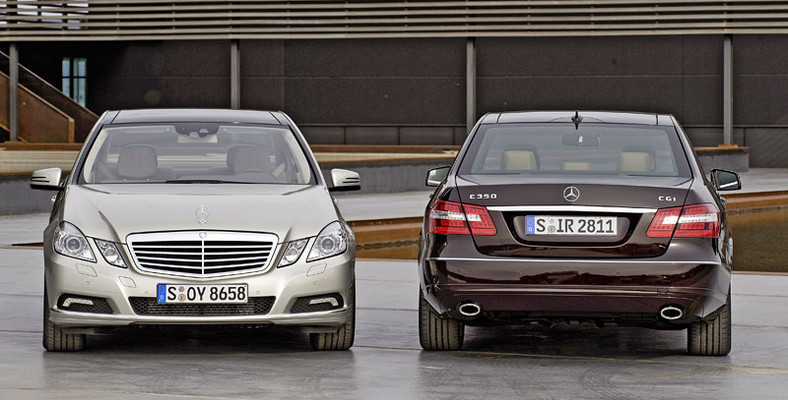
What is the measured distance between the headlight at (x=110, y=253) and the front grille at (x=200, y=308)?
0.21 meters

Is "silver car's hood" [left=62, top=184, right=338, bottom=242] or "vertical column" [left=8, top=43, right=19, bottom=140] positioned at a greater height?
"vertical column" [left=8, top=43, right=19, bottom=140]

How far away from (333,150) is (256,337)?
84.6 ft

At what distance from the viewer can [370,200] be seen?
78.2 feet

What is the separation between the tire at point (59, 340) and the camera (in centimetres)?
852

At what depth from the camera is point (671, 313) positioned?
7906 millimetres

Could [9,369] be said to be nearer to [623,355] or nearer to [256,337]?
[256,337]

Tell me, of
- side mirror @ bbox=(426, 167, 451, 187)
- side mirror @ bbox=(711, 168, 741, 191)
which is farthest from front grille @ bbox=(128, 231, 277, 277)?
side mirror @ bbox=(711, 168, 741, 191)

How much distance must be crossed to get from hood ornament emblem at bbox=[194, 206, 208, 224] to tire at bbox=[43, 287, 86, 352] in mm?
1023

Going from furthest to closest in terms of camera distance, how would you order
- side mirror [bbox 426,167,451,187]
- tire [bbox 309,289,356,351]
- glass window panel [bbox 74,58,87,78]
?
glass window panel [bbox 74,58,87,78]
side mirror [bbox 426,167,451,187]
tire [bbox 309,289,356,351]

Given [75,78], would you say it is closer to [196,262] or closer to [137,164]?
[137,164]

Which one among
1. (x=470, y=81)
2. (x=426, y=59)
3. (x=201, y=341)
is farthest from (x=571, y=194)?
(x=426, y=59)

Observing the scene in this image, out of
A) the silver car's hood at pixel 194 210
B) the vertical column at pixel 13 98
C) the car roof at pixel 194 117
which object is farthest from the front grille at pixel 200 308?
the vertical column at pixel 13 98

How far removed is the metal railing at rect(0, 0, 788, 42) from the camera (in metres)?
36.2

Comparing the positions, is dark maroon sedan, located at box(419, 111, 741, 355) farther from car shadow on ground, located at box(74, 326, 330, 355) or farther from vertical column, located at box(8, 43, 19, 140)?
vertical column, located at box(8, 43, 19, 140)
